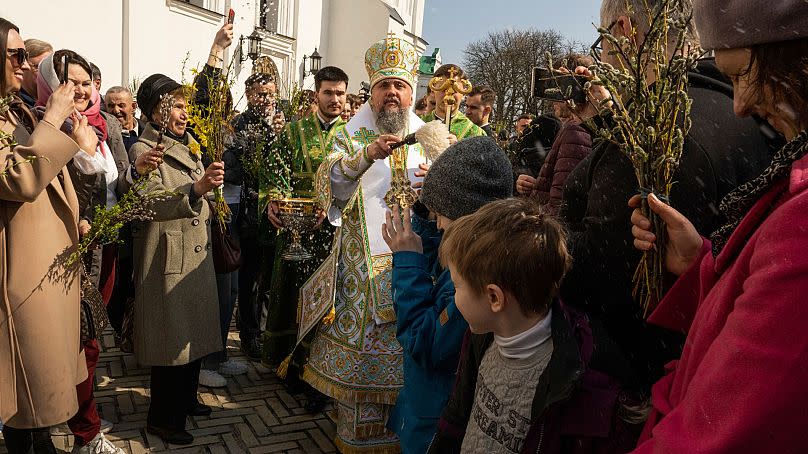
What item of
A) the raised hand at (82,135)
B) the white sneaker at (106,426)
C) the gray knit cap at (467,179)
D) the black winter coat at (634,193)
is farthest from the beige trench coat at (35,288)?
the black winter coat at (634,193)

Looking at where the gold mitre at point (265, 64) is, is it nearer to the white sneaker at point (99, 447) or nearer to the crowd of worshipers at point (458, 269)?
the crowd of worshipers at point (458, 269)

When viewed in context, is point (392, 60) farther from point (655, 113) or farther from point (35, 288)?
point (655, 113)

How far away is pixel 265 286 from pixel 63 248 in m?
2.52

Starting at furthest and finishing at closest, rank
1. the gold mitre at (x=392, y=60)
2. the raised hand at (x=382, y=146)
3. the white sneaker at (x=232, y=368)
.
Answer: the white sneaker at (x=232, y=368)
the gold mitre at (x=392, y=60)
the raised hand at (x=382, y=146)

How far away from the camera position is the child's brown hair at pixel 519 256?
1688 millimetres

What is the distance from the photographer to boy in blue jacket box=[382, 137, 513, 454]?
2.27 meters

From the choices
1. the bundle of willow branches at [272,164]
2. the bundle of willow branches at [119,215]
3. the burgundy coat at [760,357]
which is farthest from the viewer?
the bundle of willow branches at [272,164]

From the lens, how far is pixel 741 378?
0.82 metres

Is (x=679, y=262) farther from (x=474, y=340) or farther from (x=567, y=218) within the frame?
(x=474, y=340)

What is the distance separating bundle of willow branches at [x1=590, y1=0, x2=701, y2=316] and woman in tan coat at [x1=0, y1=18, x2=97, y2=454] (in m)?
2.19

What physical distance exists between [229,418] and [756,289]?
3.73 meters

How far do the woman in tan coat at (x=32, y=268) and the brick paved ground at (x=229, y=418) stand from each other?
84cm

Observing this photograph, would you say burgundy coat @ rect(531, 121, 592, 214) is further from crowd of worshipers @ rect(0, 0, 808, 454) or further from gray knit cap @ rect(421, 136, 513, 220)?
gray knit cap @ rect(421, 136, 513, 220)

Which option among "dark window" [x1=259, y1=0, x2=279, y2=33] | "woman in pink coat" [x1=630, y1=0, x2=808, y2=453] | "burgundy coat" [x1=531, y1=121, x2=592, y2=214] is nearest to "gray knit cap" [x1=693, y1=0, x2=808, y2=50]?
"woman in pink coat" [x1=630, y1=0, x2=808, y2=453]
